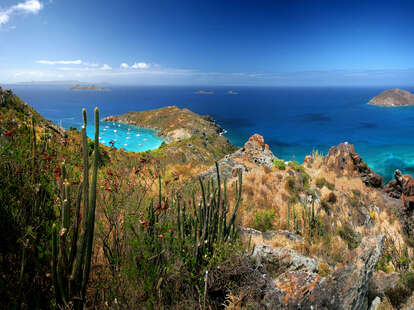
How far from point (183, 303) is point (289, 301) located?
3.91ft

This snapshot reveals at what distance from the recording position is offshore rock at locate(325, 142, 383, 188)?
39.8 feet

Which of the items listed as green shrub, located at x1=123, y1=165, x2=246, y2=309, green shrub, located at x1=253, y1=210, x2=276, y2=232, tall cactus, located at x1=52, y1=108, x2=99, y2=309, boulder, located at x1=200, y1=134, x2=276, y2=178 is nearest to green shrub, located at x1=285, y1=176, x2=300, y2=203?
boulder, located at x1=200, y1=134, x2=276, y2=178

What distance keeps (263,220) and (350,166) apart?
8876 mm

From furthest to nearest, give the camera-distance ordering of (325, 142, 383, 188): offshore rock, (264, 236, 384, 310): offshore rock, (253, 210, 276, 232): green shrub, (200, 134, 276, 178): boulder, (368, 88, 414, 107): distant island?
(368, 88, 414, 107): distant island → (325, 142, 383, 188): offshore rock → (200, 134, 276, 178): boulder → (253, 210, 276, 232): green shrub → (264, 236, 384, 310): offshore rock

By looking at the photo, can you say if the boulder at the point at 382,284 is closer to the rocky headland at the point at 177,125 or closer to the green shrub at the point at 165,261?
the green shrub at the point at 165,261

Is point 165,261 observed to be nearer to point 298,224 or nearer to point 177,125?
point 298,224

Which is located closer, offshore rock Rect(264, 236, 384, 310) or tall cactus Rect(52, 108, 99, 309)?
tall cactus Rect(52, 108, 99, 309)

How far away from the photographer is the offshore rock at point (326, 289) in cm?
269

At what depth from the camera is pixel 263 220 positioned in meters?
6.14

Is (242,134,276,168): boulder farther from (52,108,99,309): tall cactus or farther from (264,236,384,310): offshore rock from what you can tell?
(52,108,99,309): tall cactus

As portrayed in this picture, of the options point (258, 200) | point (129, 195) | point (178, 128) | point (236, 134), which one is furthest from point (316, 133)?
point (129, 195)

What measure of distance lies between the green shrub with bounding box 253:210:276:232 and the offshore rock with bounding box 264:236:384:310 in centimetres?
292

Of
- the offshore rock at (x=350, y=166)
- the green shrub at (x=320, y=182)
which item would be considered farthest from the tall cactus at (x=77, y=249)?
the offshore rock at (x=350, y=166)

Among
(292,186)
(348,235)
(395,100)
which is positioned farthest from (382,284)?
(395,100)
